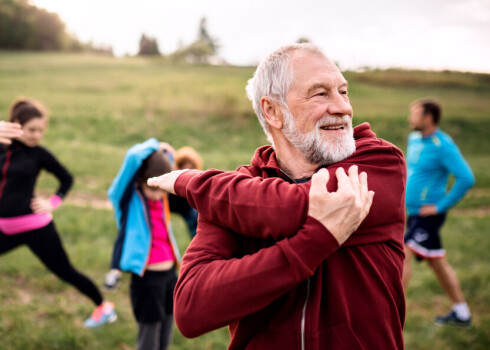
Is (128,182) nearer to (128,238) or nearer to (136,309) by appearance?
(128,238)

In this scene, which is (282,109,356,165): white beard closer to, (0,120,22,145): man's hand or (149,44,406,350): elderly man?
(149,44,406,350): elderly man

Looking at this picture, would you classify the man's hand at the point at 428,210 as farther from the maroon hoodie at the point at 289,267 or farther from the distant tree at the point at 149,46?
the distant tree at the point at 149,46

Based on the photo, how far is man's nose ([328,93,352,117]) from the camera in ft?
5.59

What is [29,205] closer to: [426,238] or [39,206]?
[39,206]

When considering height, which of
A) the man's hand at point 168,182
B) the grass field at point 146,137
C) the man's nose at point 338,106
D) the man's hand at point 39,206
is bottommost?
the grass field at point 146,137

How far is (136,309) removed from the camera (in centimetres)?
325

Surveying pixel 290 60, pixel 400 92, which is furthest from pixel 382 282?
pixel 400 92

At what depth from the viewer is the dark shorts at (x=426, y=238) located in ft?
16.0

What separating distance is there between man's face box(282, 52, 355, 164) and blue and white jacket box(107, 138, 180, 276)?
1.87 m

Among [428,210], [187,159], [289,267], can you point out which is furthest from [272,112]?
[428,210]

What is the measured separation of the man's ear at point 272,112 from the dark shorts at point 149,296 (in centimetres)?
203

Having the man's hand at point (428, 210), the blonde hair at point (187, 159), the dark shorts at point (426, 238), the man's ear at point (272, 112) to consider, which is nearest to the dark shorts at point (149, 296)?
the blonde hair at point (187, 159)

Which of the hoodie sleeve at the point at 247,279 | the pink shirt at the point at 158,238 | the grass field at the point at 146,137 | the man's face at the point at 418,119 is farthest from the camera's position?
the man's face at the point at 418,119

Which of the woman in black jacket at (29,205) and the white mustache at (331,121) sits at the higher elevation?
the white mustache at (331,121)
